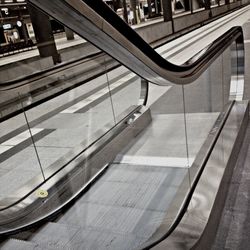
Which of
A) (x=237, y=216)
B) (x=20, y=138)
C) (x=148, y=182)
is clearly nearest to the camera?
(x=237, y=216)

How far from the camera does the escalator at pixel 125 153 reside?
4.23ft

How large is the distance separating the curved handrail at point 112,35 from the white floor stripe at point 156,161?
1.04 meters

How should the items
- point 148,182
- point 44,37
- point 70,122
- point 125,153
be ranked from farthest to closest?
point 44,37
point 70,122
point 125,153
point 148,182

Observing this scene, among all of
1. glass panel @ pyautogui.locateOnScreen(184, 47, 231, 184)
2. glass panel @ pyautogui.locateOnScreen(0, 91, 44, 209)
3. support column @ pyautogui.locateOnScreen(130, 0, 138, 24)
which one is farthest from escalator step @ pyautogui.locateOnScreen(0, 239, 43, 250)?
support column @ pyautogui.locateOnScreen(130, 0, 138, 24)

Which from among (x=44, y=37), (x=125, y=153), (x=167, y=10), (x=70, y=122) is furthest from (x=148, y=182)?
Result: (x=167, y=10)

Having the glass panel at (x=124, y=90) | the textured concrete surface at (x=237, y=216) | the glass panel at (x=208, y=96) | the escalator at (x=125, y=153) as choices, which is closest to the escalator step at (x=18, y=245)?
the escalator at (x=125, y=153)

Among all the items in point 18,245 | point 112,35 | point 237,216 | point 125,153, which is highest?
point 112,35

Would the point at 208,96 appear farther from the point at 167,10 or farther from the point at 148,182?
the point at 167,10

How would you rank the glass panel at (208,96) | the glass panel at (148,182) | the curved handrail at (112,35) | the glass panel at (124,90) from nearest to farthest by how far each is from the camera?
the curved handrail at (112,35) → the glass panel at (148,182) → the glass panel at (208,96) → the glass panel at (124,90)

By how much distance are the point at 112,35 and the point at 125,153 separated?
2013 mm

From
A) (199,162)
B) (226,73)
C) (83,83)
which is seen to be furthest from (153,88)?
(199,162)

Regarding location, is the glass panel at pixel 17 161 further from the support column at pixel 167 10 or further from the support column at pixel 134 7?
the support column at pixel 134 7

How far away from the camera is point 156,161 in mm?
2682

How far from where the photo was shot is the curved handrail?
2.74ft
